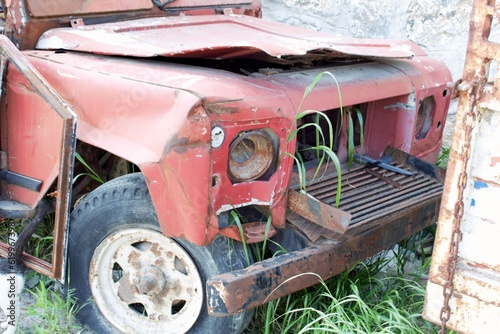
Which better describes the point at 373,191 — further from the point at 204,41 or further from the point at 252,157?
the point at 204,41

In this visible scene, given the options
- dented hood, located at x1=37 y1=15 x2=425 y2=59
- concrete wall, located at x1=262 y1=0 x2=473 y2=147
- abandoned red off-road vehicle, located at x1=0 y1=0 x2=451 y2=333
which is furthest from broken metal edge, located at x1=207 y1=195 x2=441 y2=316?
concrete wall, located at x1=262 y1=0 x2=473 y2=147

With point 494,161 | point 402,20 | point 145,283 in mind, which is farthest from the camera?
point 402,20

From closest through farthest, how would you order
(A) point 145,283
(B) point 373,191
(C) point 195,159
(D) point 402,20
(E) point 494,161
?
(E) point 494,161 < (C) point 195,159 < (A) point 145,283 < (B) point 373,191 < (D) point 402,20

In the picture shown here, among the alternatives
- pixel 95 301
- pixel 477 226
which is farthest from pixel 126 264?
pixel 477 226

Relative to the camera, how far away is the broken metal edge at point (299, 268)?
2.14 m

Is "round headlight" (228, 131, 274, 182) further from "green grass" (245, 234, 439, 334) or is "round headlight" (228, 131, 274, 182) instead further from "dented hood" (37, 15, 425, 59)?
"green grass" (245, 234, 439, 334)

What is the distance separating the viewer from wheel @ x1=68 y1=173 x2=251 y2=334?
2359mm

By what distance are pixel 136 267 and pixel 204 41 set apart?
3.13 feet

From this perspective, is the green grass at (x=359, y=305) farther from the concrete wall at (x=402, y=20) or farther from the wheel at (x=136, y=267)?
the concrete wall at (x=402, y=20)

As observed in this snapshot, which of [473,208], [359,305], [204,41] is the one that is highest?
[204,41]

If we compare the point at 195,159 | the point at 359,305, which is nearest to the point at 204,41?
the point at 195,159

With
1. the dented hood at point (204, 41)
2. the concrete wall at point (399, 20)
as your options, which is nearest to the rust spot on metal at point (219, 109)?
the dented hood at point (204, 41)

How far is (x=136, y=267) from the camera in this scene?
2.52m

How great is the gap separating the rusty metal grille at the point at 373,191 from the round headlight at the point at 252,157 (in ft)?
0.58
